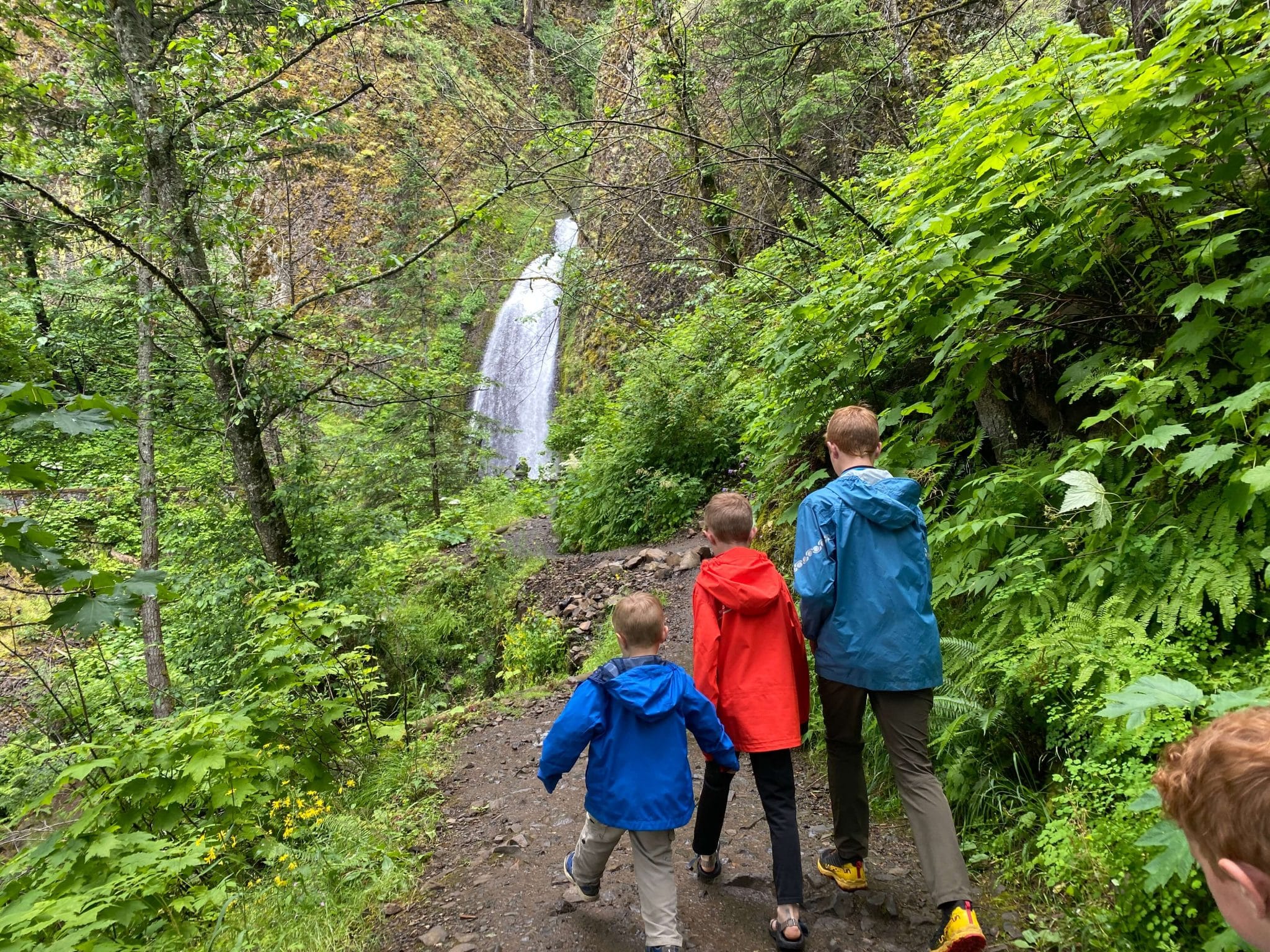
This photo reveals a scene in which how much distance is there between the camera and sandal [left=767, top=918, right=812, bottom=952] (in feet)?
8.13

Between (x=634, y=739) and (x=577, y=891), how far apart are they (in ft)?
3.66

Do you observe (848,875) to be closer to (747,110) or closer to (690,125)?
(747,110)

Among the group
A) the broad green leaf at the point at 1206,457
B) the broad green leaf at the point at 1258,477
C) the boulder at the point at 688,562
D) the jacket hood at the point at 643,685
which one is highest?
the broad green leaf at the point at 1206,457

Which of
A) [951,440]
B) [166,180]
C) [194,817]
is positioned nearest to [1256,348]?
[951,440]

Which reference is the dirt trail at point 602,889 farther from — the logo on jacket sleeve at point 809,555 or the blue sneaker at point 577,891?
the logo on jacket sleeve at point 809,555

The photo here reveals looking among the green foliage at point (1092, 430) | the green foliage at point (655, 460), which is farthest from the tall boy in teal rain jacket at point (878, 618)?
the green foliage at point (655, 460)

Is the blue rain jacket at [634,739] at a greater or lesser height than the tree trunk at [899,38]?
lesser

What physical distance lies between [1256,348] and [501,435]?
1902 centimetres

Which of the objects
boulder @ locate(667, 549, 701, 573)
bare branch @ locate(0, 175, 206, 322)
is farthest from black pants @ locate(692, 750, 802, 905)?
boulder @ locate(667, 549, 701, 573)

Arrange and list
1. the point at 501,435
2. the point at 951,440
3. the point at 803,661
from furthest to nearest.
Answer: the point at 501,435 → the point at 951,440 → the point at 803,661

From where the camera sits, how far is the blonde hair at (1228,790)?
38.2 inches

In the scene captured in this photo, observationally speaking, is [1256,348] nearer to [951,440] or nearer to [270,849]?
[951,440]

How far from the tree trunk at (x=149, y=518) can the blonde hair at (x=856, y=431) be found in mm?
6734

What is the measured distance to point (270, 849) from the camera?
3.57m
